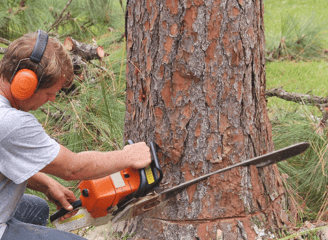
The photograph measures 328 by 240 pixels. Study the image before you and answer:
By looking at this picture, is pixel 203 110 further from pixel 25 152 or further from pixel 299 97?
pixel 299 97

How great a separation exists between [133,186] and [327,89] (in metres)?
2.95

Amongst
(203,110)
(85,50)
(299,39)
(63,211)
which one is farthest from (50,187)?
(299,39)

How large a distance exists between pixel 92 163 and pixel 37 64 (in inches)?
16.6

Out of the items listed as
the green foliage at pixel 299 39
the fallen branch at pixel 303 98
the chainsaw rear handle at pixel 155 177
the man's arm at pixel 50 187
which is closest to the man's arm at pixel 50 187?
the man's arm at pixel 50 187

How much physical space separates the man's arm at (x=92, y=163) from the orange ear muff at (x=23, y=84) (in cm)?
23

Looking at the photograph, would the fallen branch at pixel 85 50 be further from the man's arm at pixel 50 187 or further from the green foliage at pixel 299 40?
the green foliage at pixel 299 40

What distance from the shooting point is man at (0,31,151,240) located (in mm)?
1188

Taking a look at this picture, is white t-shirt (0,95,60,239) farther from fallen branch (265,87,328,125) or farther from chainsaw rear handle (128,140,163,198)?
fallen branch (265,87,328,125)

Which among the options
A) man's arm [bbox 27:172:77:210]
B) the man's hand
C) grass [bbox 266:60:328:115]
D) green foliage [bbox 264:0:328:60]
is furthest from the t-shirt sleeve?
green foliage [bbox 264:0:328:60]

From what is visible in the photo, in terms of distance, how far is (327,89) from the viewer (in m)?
3.68

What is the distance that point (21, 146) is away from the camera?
118 cm

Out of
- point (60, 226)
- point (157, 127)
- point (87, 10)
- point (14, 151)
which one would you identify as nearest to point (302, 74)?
point (87, 10)

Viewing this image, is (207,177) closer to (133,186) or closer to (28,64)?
(133,186)

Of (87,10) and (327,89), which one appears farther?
(87,10)
